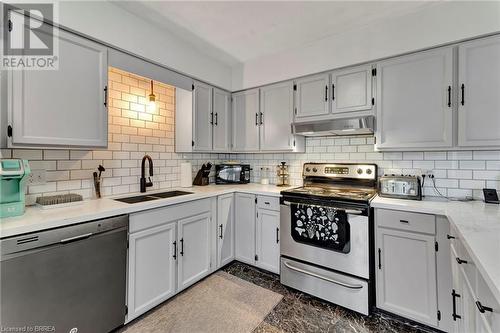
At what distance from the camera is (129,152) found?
2.39 metres

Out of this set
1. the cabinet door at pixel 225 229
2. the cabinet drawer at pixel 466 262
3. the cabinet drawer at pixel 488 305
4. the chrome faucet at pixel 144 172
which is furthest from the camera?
the cabinet door at pixel 225 229

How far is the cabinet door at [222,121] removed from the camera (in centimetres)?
301

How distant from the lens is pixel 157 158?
2.68 meters

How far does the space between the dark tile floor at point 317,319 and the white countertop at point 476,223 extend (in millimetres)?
941

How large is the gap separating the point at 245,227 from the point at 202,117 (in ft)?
4.80

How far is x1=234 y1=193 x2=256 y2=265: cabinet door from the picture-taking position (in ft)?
8.73

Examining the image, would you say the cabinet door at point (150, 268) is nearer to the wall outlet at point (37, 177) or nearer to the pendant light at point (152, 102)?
the wall outlet at point (37, 177)

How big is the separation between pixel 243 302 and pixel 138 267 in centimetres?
99

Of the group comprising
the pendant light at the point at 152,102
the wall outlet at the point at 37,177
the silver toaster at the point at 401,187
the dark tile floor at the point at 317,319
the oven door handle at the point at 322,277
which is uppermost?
the pendant light at the point at 152,102

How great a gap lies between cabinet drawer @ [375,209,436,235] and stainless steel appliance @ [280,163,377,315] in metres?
0.09

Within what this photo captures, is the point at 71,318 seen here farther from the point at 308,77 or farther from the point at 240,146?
the point at 308,77

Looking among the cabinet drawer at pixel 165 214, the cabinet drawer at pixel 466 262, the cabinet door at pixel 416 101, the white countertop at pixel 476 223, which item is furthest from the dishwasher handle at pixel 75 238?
the cabinet door at pixel 416 101

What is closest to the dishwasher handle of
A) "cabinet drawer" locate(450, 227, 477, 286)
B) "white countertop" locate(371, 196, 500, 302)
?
"white countertop" locate(371, 196, 500, 302)

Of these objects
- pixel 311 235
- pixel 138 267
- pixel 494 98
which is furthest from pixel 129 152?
pixel 494 98
